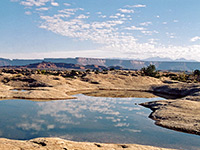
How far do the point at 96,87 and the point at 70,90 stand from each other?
10.7 metres

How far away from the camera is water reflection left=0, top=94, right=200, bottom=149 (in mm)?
20258

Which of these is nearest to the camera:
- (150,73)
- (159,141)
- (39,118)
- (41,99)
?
(159,141)

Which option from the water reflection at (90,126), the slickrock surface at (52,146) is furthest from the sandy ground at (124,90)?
the slickrock surface at (52,146)

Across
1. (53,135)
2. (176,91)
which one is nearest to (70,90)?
(176,91)

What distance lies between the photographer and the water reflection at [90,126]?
66.5 feet

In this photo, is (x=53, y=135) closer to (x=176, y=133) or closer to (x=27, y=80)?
(x=176, y=133)

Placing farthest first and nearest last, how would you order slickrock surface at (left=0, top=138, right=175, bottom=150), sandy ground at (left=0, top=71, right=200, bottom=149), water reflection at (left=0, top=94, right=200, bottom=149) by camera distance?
sandy ground at (left=0, top=71, right=200, bottom=149)
water reflection at (left=0, top=94, right=200, bottom=149)
slickrock surface at (left=0, top=138, right=175, bottom=150)

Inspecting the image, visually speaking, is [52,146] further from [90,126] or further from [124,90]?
[124,90]

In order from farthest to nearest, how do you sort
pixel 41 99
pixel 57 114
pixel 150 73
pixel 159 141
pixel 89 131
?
pixel 150 73 < pixel 41 99 < pixel 57 114 < pixel 89 131 < pixel 159 141

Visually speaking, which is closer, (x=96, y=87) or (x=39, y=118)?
(x=39, y=118)

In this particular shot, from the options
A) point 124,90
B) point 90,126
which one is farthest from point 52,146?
point 124,90

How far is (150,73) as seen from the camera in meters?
95.9

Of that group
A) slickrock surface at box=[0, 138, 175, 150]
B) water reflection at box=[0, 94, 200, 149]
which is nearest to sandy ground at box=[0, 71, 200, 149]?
water reflection at box=[0, 94, 200, 149]

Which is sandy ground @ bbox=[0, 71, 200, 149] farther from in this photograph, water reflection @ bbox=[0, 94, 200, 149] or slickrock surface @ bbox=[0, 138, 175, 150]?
slickrock surface @ bbox=[0, 138, 175, 150]
